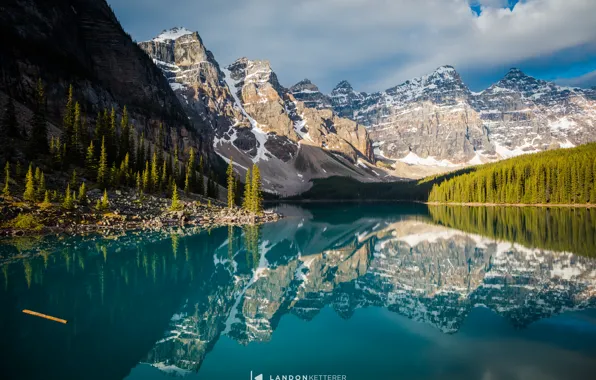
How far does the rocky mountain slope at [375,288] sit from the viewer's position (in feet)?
51.5

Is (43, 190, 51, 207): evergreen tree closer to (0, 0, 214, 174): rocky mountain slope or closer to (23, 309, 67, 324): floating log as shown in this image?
(0, 0, 214, 174): rocky mountain slope

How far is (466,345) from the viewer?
1359cm

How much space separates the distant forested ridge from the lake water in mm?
71877

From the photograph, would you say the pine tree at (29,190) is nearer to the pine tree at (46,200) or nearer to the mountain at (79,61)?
the pine tree at (46,200)

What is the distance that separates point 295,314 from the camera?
1778cm

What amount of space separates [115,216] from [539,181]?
107 m

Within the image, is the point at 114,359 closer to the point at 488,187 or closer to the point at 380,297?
the point at 380,297

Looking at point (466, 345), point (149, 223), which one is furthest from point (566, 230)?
point (149, 223)

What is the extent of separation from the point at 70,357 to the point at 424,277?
21243mm

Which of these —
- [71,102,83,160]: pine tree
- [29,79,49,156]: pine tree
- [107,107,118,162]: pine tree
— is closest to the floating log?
[29,79,49,156]: pine tree

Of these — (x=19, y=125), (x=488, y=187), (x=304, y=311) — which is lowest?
(x=304, y=311)

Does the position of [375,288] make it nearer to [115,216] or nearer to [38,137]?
[115,216]

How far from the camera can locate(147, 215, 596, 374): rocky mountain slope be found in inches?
618

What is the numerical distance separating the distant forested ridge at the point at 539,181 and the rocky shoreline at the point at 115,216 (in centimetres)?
7915
